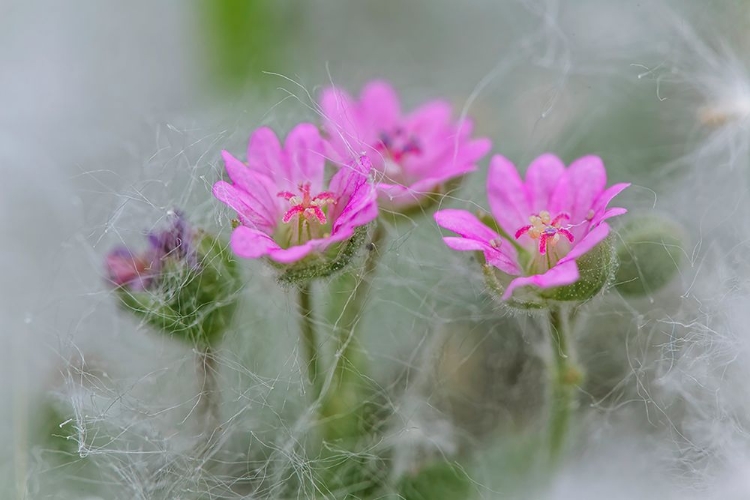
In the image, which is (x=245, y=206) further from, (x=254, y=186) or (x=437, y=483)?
(x=437, y=483)

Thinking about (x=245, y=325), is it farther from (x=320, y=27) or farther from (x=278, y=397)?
(x=320, y=27)

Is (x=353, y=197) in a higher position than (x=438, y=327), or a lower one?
higher

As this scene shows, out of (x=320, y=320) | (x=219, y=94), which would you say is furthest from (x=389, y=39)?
(x=320, y=320)

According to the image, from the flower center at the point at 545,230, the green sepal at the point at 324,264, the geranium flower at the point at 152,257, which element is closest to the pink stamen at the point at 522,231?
the flower center at the point at 545,230

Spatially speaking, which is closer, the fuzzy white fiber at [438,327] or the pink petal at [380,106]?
the fuzzy white fiber at [438,327]

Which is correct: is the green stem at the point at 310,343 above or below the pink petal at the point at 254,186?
below

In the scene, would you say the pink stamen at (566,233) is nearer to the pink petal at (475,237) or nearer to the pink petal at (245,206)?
the pink petal at (475,237)

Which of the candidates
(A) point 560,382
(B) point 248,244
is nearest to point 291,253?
(B) point 248,244
